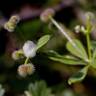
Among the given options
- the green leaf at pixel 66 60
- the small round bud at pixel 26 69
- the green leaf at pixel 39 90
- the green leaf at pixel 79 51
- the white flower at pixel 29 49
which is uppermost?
the white flower at pixel 29 49

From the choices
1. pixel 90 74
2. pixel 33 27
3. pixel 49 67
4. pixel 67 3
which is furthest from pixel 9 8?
pixel 90 74

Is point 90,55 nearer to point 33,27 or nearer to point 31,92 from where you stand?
point 31,92

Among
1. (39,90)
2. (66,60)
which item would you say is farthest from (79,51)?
(39,90)

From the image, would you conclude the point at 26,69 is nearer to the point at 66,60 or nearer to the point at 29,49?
the point at 29,49

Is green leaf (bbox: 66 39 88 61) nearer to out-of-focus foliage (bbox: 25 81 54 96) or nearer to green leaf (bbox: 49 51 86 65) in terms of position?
green leaf (bbox: 49 51 86 65)

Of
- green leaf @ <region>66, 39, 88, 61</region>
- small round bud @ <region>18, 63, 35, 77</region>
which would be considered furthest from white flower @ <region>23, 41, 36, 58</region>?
green leaf @ <region>66, 39, 88, 61</region>

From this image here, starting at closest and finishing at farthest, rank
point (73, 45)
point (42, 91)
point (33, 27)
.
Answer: point (73, 45)
point (42, 91)
point (33, 27)

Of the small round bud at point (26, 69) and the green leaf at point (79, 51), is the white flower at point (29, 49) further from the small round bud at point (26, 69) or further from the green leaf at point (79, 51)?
the green leaf at point (79, 51)

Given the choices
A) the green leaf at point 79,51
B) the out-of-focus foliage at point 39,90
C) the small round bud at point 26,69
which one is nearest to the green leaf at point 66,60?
the green leaf at point 79,51
